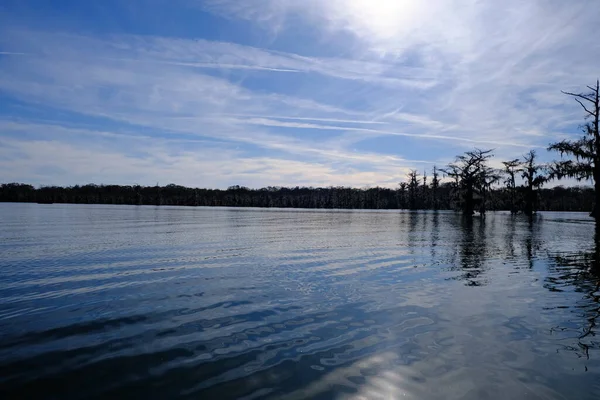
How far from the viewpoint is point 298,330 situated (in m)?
7.13

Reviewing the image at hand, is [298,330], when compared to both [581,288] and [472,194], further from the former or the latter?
[472,194]

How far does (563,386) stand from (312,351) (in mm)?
3473

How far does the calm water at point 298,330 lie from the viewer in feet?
16.4

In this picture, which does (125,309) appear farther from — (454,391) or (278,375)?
(454,391)

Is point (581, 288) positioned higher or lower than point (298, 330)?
higher

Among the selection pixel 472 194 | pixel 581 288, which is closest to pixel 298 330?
pixel 581 288

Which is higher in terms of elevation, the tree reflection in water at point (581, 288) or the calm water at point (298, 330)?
the tree reflection in water at point (581, 288)

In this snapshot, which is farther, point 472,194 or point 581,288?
point 472,194

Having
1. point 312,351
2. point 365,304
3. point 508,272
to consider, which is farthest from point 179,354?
point 508,272

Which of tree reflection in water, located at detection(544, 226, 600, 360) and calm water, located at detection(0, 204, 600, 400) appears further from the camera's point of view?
tree reflection in water, located at detection(544, 226, 600, 360)

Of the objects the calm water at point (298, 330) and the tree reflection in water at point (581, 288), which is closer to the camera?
the calm water at point (298, 330)

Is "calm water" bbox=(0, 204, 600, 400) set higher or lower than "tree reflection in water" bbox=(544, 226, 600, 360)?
lower

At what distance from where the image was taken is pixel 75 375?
17.0 feet

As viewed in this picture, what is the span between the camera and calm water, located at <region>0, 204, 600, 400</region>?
4.99 m
